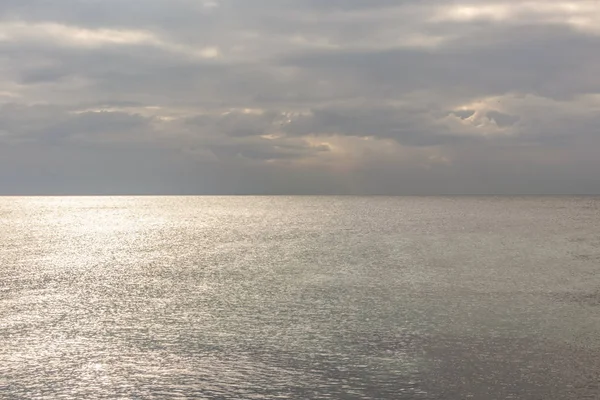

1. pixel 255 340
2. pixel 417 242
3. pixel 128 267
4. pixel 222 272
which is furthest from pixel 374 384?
pixel 417 242

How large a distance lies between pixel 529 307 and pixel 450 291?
31.5ft

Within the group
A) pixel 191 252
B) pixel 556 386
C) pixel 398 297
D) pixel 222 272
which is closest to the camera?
pixel 556 386

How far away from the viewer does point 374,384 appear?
29734 mm

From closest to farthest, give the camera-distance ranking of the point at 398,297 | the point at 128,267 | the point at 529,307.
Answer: the point at 529,307 < the point at 398,297 < the point at 128,267

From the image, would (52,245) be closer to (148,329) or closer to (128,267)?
(128,267)

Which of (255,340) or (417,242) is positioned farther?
(417,242)

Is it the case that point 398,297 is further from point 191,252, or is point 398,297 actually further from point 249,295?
point 191,252

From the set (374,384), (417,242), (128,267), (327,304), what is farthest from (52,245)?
(374,384)

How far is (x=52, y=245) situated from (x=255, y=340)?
291ft

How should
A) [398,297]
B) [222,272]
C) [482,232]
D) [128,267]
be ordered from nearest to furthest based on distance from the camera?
[398,297]
[222,272]
[128,267]
[482,232]

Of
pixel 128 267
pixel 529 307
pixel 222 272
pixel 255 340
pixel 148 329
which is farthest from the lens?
pixel 128 267

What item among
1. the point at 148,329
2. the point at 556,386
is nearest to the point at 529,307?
→ the point at 556,386

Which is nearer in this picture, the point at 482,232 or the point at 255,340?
the point at 255,340

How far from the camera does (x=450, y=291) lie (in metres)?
58.9
